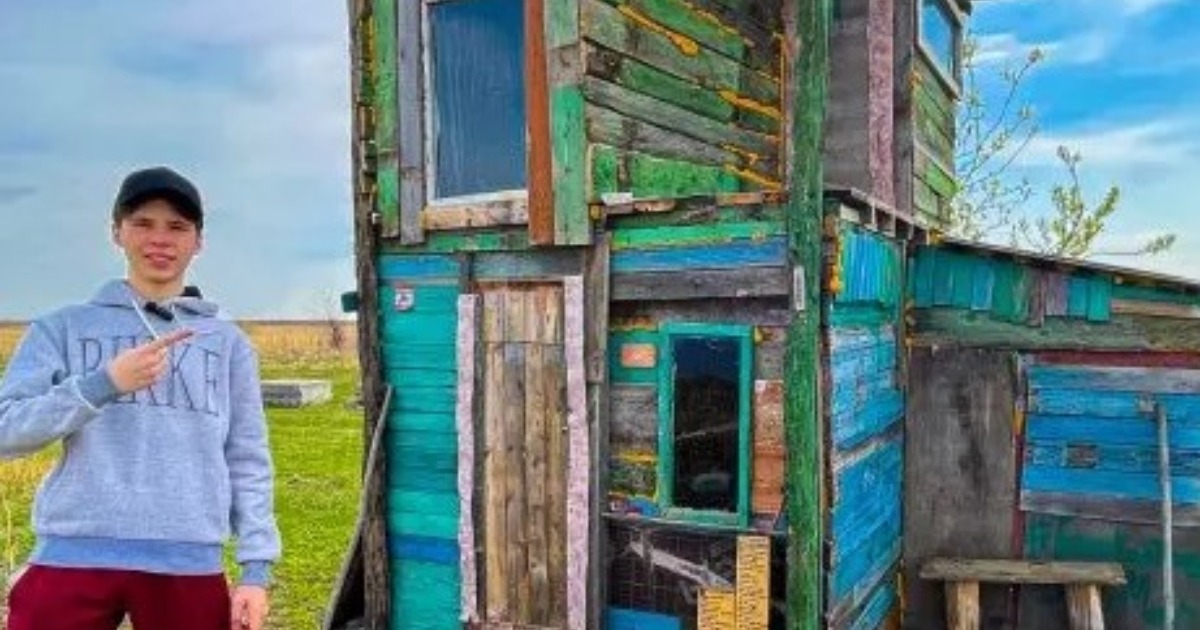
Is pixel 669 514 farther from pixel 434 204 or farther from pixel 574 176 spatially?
pixel 434 204

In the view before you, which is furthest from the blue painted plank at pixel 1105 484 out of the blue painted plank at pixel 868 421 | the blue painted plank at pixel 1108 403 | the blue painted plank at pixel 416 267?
the blue painted plank at pixel 416 267

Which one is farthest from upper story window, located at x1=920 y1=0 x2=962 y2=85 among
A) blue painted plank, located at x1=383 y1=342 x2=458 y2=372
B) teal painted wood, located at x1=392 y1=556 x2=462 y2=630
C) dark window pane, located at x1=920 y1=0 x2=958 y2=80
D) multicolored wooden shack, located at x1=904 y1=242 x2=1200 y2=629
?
teal painted wood, located at x1=392 y1=556 x2=462 y2=630

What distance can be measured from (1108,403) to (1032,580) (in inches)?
59.5

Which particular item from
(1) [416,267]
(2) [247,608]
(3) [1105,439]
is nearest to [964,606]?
(3) [1105,439]

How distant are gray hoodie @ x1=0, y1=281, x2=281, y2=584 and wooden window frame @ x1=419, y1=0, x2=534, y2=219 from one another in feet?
12.9

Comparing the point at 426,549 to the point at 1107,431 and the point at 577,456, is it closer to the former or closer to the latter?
the point at 577,456

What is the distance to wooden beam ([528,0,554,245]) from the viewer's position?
708cm

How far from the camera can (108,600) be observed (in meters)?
3.36

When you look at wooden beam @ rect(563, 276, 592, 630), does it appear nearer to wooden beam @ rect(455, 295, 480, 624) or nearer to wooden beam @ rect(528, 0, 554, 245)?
wooden beam @ rect(528, 0, 554, 245)

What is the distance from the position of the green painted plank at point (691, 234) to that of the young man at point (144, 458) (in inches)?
144

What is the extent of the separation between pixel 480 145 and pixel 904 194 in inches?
170

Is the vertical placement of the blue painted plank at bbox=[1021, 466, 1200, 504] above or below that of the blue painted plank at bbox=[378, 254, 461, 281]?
below

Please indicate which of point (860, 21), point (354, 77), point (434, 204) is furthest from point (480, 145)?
point (860, 21)

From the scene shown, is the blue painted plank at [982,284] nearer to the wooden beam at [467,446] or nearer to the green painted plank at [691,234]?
the green painted plank at [691,234]
